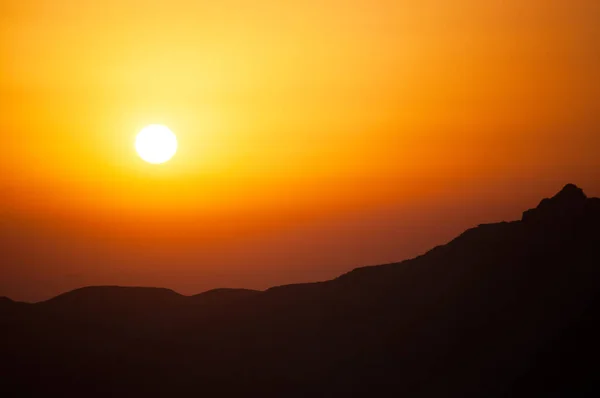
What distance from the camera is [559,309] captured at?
546 feet

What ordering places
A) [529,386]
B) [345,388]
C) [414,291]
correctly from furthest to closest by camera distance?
[414,291] → [345,388] → [529,386]

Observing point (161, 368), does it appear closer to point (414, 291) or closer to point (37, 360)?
point (37, 360)

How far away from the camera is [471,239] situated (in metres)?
191

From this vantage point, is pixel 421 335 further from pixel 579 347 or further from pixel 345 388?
pixel 579 347

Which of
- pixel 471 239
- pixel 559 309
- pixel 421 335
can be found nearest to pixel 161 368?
pixel 421 335

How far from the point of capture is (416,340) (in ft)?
600

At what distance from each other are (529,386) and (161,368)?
8080cm

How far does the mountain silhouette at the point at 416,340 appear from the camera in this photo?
164 metres

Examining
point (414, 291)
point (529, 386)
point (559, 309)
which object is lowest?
point (529, 386)

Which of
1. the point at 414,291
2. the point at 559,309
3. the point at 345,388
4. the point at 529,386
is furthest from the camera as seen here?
the point at 414,291

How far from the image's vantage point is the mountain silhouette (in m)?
164

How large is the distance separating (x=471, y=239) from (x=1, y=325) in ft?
345

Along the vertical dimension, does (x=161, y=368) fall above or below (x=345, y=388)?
above

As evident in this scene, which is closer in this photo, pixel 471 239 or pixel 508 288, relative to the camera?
pixel 508 288
